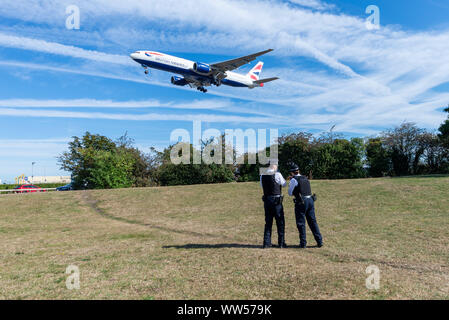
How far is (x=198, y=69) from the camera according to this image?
117ft

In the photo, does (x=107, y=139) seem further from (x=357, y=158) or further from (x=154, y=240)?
(x=154, y=240)

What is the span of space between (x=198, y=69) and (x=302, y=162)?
20.0m

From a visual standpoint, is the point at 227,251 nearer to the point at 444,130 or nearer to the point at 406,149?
the point at 444,130

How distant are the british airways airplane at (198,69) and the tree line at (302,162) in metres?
10.3

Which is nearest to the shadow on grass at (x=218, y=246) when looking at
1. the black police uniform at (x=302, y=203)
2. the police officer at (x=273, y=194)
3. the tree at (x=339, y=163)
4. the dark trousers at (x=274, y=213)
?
the dark trousers at (x=274, y=213)

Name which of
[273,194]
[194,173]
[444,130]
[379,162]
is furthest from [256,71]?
[273,194]

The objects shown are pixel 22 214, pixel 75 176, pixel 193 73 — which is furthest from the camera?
pixel 75 176

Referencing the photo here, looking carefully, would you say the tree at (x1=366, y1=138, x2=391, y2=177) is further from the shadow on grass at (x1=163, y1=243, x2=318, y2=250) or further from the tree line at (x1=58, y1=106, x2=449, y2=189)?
the shadow on grass at (x1=163, y1=243, x2=318, y2=250)

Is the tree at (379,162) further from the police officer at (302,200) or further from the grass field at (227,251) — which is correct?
the police officer at (302,200)

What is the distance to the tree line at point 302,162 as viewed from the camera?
38781 millimetres
